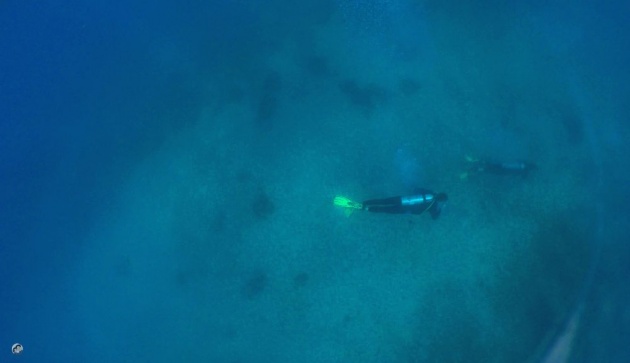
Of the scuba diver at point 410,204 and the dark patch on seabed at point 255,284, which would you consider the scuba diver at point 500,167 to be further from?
the dark patch on seabed at point 255,284

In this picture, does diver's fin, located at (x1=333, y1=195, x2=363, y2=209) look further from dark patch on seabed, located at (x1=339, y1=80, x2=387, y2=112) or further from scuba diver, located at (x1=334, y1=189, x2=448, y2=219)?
dark patch on seabed, located at (x1=339, y1=80, x2=387, y2=112)

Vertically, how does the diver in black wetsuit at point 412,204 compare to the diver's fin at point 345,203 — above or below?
below

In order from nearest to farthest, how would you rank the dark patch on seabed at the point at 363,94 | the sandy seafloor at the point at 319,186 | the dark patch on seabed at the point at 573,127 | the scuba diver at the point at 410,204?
the scuba diver at the point at 410,204, the sandy seafloor at the point at 319,186, the dark patch on seabed at the point at 573,127, the dark patch on seabed at the point at 363,94

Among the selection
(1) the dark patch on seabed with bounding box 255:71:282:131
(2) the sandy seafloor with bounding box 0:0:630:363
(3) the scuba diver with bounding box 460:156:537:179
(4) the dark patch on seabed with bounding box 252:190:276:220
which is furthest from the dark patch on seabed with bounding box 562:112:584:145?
(4) the dark patch on seabed with bounding box 252:190:276:220

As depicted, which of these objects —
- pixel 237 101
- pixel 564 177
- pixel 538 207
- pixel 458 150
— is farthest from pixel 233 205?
pixel 564 177

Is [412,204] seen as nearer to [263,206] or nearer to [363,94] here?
[363,94]

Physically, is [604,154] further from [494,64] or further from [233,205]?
[233,205]

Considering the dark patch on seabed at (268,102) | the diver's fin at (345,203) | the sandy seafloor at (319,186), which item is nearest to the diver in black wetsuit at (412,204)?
the diver's fin at (345,203)
